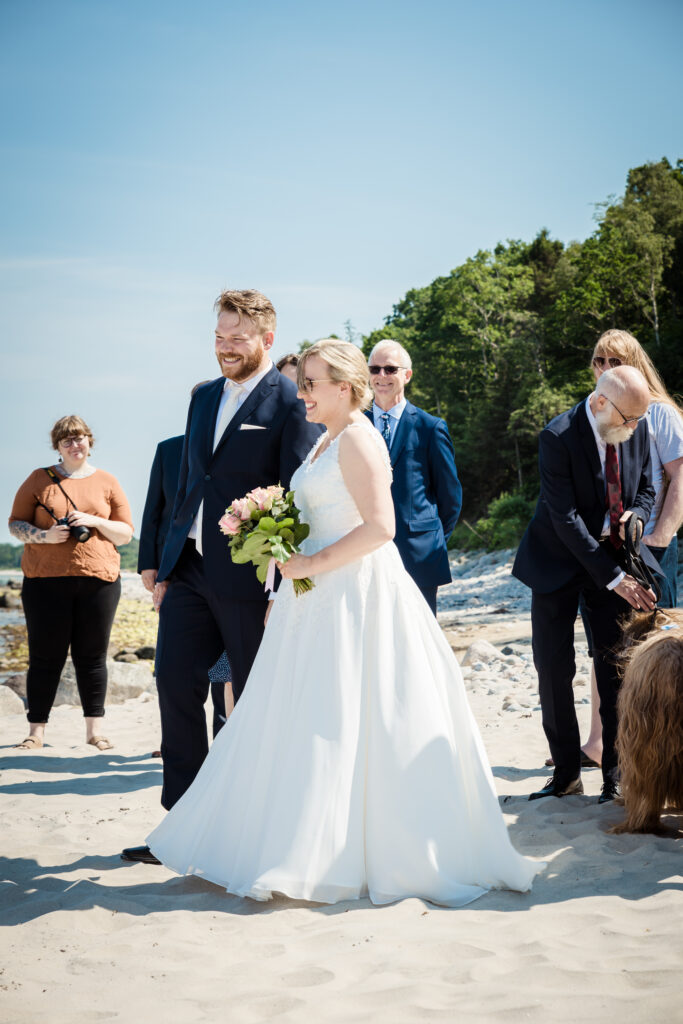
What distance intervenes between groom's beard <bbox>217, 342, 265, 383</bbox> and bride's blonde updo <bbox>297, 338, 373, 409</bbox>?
453 millimetres

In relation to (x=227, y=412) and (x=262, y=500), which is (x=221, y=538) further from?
(x=227, y=412)

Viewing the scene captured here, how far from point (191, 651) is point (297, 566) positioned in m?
0.89

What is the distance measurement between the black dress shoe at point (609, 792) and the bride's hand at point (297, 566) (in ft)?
7.69

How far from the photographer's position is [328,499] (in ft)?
13.5

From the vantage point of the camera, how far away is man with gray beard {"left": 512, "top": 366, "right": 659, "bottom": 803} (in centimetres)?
498

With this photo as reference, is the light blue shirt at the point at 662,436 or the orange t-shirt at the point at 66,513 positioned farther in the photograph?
the orange t-shirt at the point at 66,513

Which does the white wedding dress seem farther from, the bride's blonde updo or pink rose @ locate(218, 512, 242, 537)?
pink rose @ locate(218, 512, 242, 537)

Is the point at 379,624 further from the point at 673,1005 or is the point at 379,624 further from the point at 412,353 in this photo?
the point at 412,353

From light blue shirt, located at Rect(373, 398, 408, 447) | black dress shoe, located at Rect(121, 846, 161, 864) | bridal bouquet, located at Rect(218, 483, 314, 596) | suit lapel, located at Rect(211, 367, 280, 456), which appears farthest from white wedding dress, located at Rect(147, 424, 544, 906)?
light blue shirt, located at Rect(373, 398, 408, 447)

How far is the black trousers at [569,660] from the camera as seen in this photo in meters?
5.18

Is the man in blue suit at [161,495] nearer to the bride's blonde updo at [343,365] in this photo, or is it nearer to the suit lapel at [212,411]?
the suit lapel at [212,411]

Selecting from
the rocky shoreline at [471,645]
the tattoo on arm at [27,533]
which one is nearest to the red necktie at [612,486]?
the rocky shoreline at [471,645]

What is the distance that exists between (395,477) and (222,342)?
2.09m

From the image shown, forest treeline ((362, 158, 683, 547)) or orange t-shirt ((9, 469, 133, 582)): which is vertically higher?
forest treeline ((362, 158, 683, 547))
